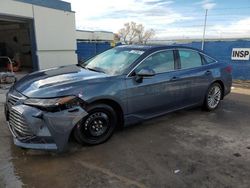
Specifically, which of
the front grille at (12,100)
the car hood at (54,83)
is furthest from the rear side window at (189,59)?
the front grille at (12,100)

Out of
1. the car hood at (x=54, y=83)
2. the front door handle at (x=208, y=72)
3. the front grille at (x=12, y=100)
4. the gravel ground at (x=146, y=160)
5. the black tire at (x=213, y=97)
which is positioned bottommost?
the gravel ground at (x=146, y=160)

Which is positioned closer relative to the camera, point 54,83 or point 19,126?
point 19,126

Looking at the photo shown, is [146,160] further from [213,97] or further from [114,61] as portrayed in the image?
[213,97]

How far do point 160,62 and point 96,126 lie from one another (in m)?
1.73

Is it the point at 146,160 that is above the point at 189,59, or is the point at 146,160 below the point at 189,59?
below

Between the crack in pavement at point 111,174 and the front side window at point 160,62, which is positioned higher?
the front side window at point 160,62

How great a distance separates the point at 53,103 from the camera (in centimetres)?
325

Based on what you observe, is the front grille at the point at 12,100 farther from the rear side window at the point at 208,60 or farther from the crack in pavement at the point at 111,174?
the rear side window at the point at 208,60

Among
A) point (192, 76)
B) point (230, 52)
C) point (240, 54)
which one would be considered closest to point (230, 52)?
point (230, 52)

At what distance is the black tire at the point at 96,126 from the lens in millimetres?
3658

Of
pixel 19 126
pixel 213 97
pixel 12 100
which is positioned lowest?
pixel 213 97

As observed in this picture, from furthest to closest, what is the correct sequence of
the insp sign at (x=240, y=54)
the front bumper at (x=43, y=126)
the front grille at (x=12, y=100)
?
the insp sign at (x=240, y=54) < the front grille at (x=12, y=100) < the front bumper at (x=43, y=126)

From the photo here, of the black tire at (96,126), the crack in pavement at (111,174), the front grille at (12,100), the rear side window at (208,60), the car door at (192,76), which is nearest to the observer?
the crack in pavement at (111,174)

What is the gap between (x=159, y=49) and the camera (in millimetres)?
4637
